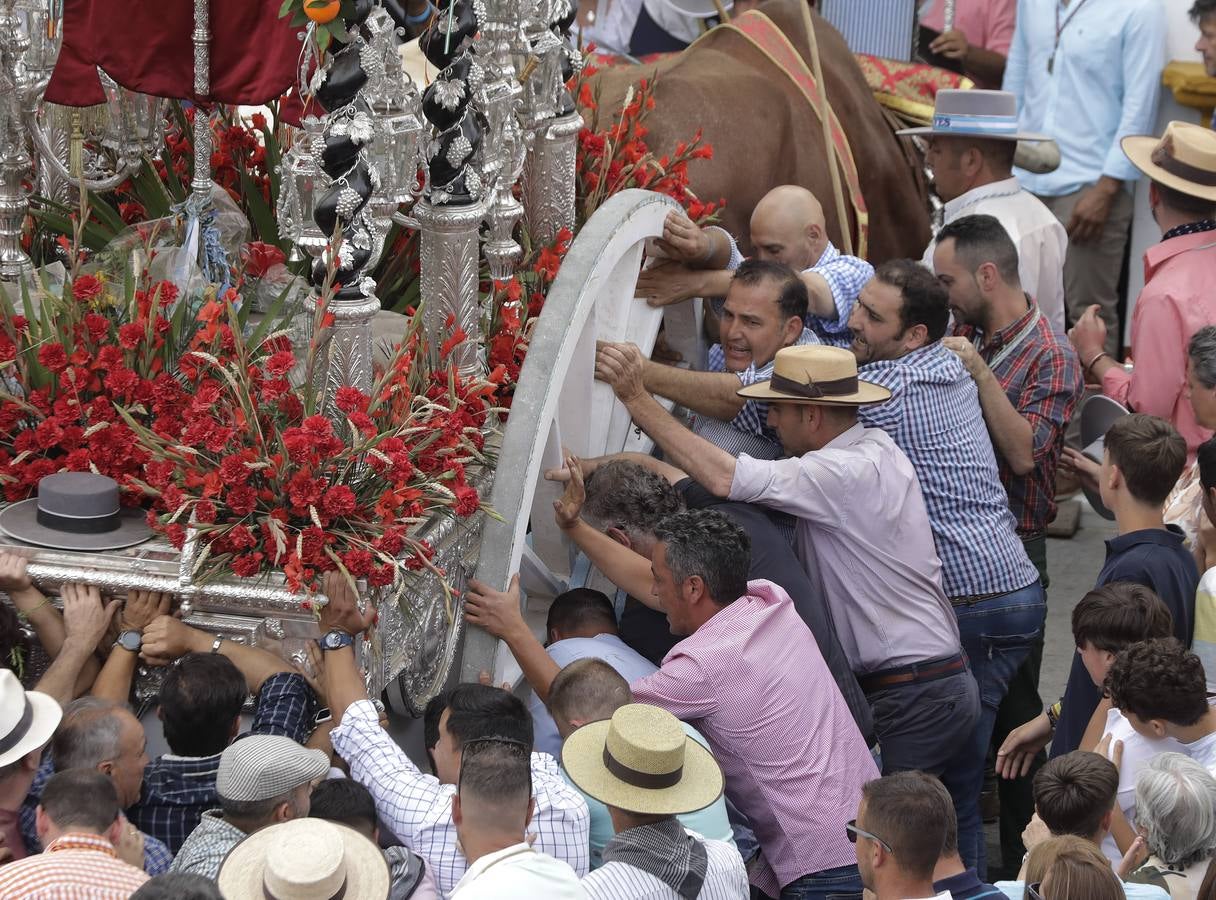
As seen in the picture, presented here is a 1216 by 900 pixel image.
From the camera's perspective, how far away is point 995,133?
645cm

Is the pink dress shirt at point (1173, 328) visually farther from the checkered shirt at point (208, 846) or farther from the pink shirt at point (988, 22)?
the pink shirt at point (988, 22)

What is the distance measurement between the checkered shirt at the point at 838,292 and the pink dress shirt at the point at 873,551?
757mm

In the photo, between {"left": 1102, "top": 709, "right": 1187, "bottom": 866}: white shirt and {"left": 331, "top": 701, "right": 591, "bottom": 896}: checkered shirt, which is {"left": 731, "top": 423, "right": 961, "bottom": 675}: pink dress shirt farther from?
{"left": 331, "top": 701, "right": 591, "bottom": 896}: checkered shirt

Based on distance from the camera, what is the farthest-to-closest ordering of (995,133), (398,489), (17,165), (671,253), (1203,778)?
(995,133), (671,253), (17,165), (398,489), (1203,778)

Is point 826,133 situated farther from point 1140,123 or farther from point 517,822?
point 517,822

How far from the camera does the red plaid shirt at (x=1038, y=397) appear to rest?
17.1ft

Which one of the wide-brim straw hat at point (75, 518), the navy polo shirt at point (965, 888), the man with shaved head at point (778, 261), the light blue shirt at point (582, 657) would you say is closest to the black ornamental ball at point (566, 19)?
the man with shaved head at point (778, 261)

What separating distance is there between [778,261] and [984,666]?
1.47 m

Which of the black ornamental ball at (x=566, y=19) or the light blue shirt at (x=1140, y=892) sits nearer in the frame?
the light blue shirt at (x=1140, y=892)

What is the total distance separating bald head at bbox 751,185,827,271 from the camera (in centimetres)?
547

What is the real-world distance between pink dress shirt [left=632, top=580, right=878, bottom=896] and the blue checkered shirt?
40.8 inches

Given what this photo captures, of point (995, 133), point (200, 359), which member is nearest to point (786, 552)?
point (200, 359)

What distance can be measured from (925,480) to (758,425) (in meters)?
0.52

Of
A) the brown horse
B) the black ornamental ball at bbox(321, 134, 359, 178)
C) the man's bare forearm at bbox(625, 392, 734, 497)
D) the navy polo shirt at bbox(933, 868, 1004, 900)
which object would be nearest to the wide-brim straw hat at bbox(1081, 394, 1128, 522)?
the brown horse
